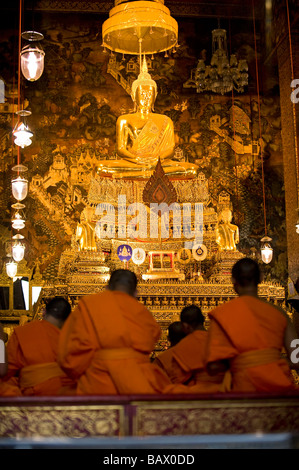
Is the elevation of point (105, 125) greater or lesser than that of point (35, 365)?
greater

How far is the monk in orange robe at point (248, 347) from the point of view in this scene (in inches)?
115

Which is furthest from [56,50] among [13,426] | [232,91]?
[13,426]

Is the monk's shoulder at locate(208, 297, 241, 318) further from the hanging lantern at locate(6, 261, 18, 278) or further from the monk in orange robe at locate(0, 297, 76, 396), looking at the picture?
the hanging lantern at locate(6, 261, 18, 278)

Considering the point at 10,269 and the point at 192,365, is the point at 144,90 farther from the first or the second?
the point at 192,365

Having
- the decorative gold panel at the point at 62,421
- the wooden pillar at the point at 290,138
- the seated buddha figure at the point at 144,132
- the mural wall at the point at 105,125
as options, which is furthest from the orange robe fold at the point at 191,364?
the mural wall at the point at 105,125

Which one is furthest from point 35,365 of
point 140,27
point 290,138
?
point 290,138

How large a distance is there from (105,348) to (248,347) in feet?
2.19

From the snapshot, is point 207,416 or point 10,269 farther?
point 10,269

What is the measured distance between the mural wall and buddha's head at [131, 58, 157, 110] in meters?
1.51

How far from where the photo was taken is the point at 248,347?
2934 millimetres

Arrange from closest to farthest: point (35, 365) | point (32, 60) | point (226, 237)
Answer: point (35, 365), point (32, 60), point (226, 237)

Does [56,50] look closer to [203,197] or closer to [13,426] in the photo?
[203,197]

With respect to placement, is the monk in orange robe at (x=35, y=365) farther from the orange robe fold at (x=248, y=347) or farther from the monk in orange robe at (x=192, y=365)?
the orange robe fold at (x=248, y=347)

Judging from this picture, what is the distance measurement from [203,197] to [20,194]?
2.30m
